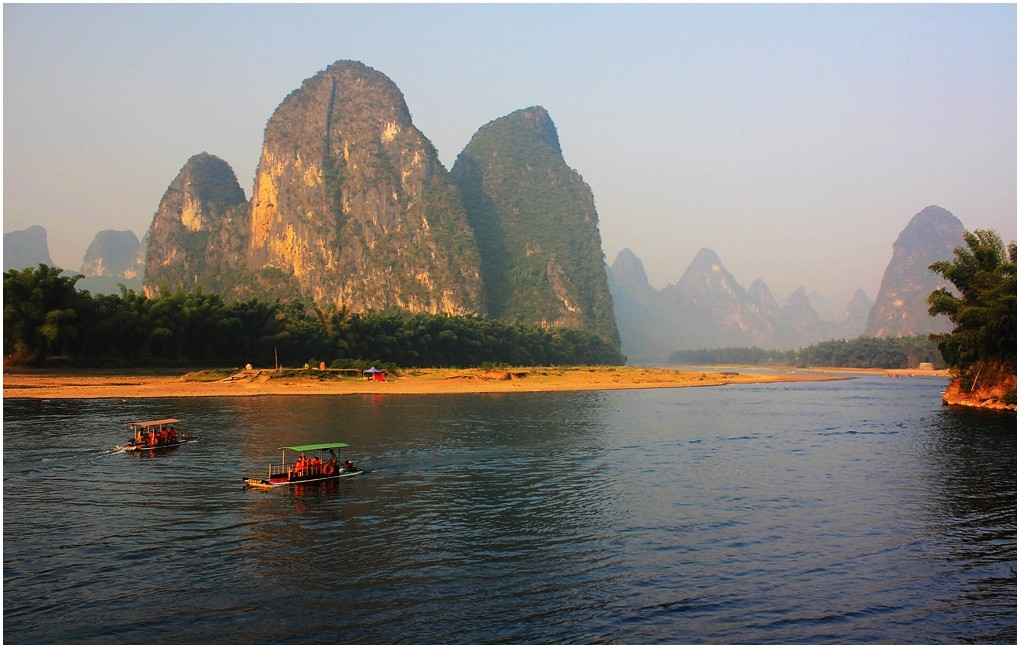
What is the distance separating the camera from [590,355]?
14212 centimetres

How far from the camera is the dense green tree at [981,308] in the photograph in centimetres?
4119

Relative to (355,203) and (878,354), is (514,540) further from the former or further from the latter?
(355,203)

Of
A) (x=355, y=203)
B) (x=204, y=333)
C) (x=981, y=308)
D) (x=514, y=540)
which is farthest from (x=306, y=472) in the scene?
(x=355, y=203)

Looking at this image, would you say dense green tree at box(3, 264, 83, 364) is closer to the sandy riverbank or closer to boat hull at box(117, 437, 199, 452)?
the sandy riverbank

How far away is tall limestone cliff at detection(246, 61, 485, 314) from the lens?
17738cm

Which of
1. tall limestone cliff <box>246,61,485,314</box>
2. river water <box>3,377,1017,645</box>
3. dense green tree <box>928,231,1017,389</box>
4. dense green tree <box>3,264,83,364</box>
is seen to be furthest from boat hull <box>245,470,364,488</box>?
tall limestone cliff <box>246,61,485,314</box>

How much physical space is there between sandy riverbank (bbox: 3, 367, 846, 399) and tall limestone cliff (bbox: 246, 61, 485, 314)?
93166 mm

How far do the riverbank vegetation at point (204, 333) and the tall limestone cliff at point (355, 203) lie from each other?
69556mm

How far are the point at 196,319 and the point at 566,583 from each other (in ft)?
193

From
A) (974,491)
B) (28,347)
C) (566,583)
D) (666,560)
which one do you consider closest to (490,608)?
(566,583)

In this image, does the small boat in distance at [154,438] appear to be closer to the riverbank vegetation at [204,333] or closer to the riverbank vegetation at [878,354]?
the riverbank vegetation at [204,333]

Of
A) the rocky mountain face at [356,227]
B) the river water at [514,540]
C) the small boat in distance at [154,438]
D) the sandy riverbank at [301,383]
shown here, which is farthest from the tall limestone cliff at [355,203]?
the river water at [514,540]

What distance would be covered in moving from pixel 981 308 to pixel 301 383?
47.1 m

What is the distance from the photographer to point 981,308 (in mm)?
42531
